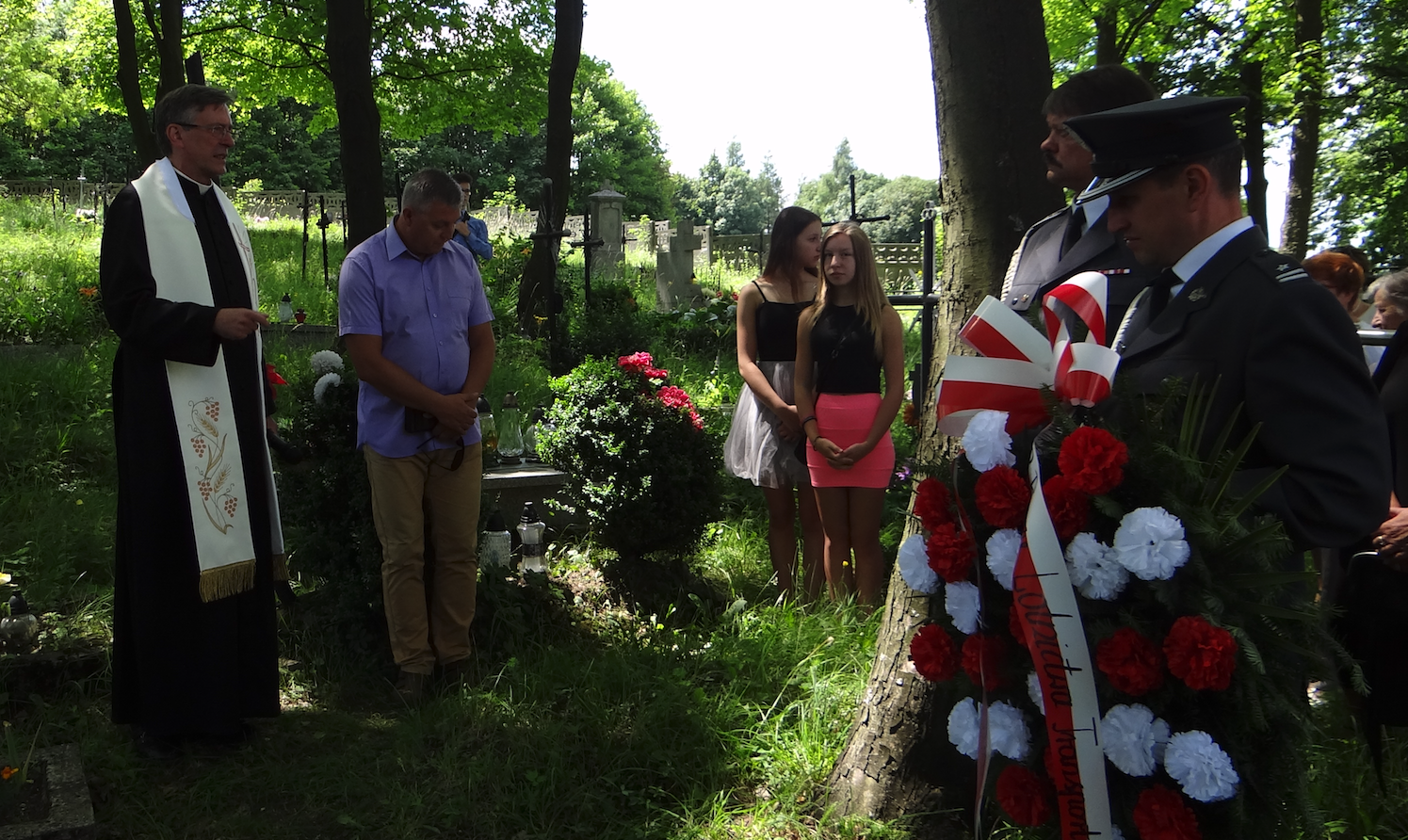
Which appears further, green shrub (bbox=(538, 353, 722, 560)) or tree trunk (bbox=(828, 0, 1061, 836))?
green shrub (bbox=(538, 353, 722, 560))

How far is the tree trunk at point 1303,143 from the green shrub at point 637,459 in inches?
511

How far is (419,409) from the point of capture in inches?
163

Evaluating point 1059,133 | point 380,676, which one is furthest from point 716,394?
point 1059,133

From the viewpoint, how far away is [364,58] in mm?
8734

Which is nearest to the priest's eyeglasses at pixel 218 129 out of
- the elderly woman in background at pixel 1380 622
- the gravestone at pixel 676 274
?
the elderly woman in background at pixel 1380 622

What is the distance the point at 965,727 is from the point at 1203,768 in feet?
1.73

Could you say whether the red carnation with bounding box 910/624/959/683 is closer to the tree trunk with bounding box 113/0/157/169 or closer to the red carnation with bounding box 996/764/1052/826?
the red carnation with bounding box 996/764/1052/826

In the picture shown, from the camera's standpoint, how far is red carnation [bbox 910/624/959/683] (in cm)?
220

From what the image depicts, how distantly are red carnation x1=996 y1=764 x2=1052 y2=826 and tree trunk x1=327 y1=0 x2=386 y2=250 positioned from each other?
7.63 meters

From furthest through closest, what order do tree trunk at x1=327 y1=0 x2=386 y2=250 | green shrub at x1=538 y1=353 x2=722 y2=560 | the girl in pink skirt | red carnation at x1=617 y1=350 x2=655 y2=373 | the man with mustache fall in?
tree trunk at x1=327 y1=0 x2=386 y2=250
red carnation at x1=617 y1=350 x2=655 y2=373
green shrub at x1=538 y1=353 x2=722 y2=560
the girl in pink skirt
the man with mustache

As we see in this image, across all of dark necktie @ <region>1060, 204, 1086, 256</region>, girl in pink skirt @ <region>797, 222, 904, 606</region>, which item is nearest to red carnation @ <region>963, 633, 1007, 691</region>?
dark necktie @ <region>1060, 204, 1086, 256</region>

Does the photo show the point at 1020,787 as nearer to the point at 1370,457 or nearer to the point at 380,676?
the point at 1370,457

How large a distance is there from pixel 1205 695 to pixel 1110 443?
1.58ft

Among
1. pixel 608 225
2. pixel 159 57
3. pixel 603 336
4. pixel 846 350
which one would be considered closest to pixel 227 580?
pixel 846 350
